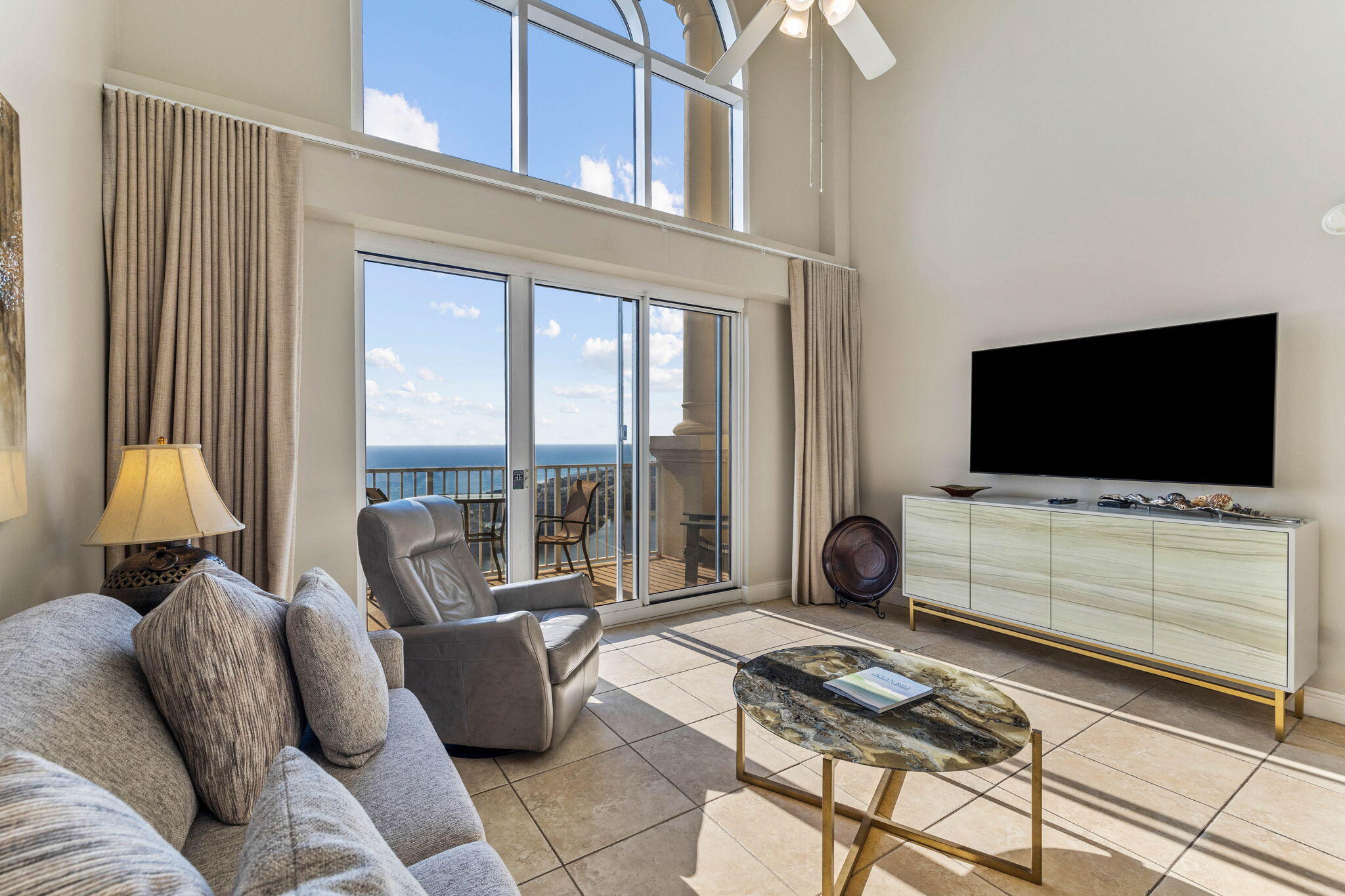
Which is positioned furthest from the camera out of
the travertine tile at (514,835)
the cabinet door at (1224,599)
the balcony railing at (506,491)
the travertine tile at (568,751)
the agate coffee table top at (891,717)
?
the balcony railing at (506,491)

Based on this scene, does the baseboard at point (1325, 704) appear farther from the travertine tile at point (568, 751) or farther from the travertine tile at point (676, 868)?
the travertine tile at point (568, 751)

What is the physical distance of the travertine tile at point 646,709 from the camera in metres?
2.53

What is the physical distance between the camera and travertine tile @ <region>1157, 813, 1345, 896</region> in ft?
5.35

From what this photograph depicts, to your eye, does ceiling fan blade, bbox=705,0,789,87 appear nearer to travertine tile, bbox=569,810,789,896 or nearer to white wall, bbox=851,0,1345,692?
white wall, bbox=851,0,1345,692

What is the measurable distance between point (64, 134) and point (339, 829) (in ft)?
7.81

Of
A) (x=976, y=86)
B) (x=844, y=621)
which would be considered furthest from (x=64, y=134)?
(x=976, y=86)

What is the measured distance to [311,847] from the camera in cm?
60

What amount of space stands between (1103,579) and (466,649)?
2859 mm

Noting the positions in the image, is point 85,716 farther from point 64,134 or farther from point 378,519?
point 64,134

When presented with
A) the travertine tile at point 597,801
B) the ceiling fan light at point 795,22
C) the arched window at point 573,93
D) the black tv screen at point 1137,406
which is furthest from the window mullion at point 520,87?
the travertine tile at point 597,801

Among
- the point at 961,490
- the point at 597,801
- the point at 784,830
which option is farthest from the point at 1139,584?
the point at 597,801

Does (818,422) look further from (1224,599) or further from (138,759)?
(138,759)

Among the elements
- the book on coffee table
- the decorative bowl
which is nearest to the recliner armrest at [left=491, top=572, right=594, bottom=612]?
the book on coffee table

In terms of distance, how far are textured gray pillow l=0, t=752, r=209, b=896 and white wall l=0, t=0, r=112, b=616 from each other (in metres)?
1.28
